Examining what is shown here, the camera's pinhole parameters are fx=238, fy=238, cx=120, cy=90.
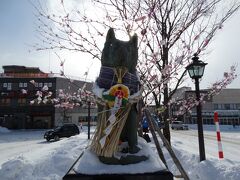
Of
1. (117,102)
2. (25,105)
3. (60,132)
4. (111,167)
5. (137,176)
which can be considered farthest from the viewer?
(25,105)

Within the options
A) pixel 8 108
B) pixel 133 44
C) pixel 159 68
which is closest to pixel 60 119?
pixel 8 108

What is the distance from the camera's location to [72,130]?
24141 mm

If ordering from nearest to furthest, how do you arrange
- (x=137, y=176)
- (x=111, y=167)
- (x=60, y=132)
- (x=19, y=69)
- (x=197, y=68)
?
(x=137, y=176)
(x=111, y=167)
(x=197, y=68)
(x=60, y=132)
(x=19, y=69)

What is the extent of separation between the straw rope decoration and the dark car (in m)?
20.2

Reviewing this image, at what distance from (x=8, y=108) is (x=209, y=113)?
43698mm

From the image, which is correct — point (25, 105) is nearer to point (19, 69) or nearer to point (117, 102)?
point (19, 69)

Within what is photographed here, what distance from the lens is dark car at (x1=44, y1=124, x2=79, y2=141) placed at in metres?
22.2

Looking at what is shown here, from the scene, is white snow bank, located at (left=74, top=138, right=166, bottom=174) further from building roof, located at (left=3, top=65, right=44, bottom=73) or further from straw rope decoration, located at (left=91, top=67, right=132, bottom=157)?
building roof, located at (left=3, top=65, right=44, bottom=73)

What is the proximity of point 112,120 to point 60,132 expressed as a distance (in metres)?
21.2

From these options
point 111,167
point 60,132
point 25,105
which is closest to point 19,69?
point 25,105

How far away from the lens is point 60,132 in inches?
911

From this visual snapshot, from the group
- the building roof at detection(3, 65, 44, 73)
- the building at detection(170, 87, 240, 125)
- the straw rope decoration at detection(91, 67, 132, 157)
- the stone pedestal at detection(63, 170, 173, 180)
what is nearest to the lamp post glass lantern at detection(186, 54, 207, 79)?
the straw rope decoration at detection(91, 67, 132, 157)

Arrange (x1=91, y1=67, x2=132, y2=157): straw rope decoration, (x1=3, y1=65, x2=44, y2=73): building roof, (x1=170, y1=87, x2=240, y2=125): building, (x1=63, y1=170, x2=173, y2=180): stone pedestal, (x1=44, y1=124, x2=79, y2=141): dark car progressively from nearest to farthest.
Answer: (x1=63, y1=170, x2=173, y2=180): stone pedestal < (x1=91, y1=67, x2=132, y2=157): straw rope decoration < (x1=44, y1=124, x2=79, y2=141): dark car < (x1=3, y1=65, x2=44, y2=73): building roof < (x1=170, y1=87, x2=240, y2=125): building

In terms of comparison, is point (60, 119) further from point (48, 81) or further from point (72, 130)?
point (72, 130)
